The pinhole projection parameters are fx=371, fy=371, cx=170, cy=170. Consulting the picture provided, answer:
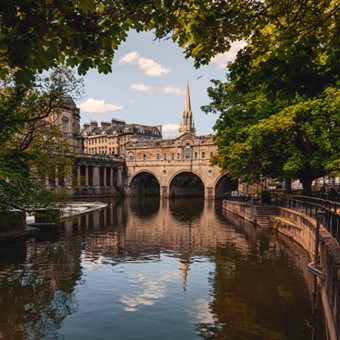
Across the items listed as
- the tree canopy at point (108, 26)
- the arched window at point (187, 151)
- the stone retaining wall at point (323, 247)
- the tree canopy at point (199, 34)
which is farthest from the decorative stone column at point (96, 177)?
the tree canopy at point (108, 26)

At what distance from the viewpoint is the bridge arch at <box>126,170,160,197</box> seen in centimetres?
8494

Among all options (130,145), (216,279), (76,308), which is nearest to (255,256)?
(216,279)

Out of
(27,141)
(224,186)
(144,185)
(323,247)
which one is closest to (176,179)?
(144,185)

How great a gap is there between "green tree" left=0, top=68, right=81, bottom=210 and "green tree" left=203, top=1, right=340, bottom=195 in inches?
405

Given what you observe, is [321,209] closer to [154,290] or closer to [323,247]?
[323,247]

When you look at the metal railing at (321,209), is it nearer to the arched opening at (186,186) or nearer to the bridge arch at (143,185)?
the arched opening at (186,186)

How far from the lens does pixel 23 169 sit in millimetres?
19141

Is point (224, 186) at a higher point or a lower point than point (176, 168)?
lower

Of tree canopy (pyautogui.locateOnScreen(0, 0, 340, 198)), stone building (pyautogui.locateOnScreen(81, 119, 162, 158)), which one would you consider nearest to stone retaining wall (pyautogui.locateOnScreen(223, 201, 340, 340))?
tree canopy (pyautogui.locateOnScreen(0, 0, 340, 198))

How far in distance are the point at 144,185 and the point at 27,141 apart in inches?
→ 2658

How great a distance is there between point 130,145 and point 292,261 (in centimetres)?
7102

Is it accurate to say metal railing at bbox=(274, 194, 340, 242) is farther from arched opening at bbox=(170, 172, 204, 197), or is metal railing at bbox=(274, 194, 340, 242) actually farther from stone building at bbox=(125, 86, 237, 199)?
arched opening at bbox=(170, 172, 204, 197)

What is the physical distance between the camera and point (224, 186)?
264ft

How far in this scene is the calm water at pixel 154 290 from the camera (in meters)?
10.4
